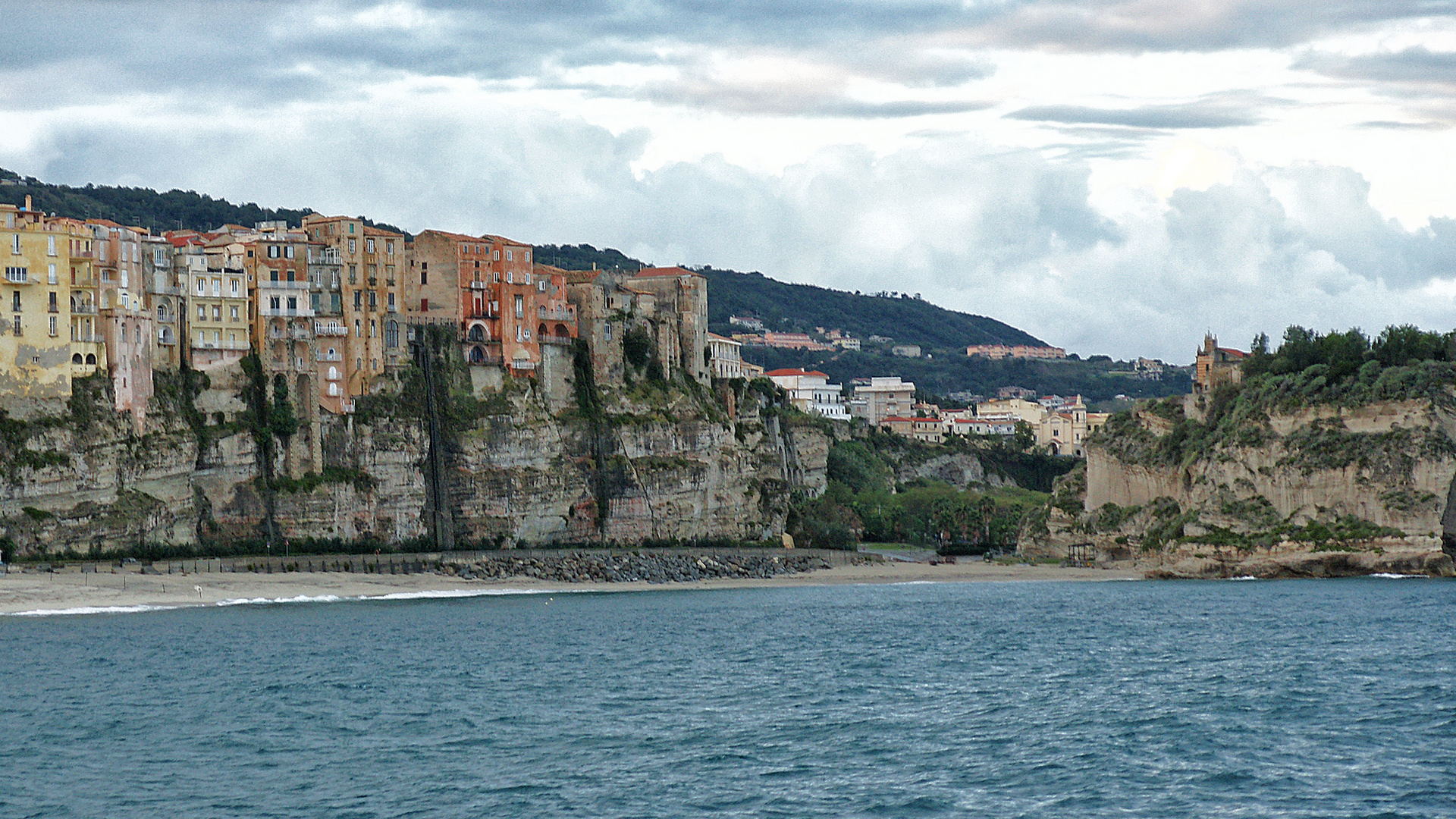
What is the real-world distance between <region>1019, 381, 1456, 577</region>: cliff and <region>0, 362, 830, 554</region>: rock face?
80.7 ft

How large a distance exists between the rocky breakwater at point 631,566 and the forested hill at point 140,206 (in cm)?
7833

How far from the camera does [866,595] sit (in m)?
82.8

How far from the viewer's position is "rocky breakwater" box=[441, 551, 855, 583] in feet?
294

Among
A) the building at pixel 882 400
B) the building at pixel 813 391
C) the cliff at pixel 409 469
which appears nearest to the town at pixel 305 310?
the cliff at pixel 409 469

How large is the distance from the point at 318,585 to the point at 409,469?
50.9ft

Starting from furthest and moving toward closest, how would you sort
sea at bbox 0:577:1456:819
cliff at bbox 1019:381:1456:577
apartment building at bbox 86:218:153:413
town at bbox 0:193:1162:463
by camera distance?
cliff at bbox 1019:381:1456:577
apartment building at bbox 86:218:153:413
town at bbox 0:193:1162:463
sea at bbox 0:577:1456:819

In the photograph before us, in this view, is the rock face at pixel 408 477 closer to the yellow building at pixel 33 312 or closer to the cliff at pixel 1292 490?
the yellow building at pixel 33 312

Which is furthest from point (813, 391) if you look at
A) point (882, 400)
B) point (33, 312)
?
point (33, 312)

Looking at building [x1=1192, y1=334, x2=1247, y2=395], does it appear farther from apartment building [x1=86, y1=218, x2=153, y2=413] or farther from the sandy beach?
apartment building [x1=86, y1=218, x2=153, y2=413]

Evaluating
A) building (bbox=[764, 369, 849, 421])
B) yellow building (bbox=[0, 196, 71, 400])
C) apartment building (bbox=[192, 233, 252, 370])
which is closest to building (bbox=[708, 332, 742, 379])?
building (bbox=[764, 369, 849, 421])

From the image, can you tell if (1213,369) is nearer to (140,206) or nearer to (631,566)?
(631,566)

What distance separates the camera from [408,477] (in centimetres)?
9406

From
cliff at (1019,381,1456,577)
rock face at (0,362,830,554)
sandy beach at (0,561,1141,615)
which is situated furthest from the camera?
cliff at (1019,381,1456,577)

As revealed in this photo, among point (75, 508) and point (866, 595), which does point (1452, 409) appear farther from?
point (75, 508)
